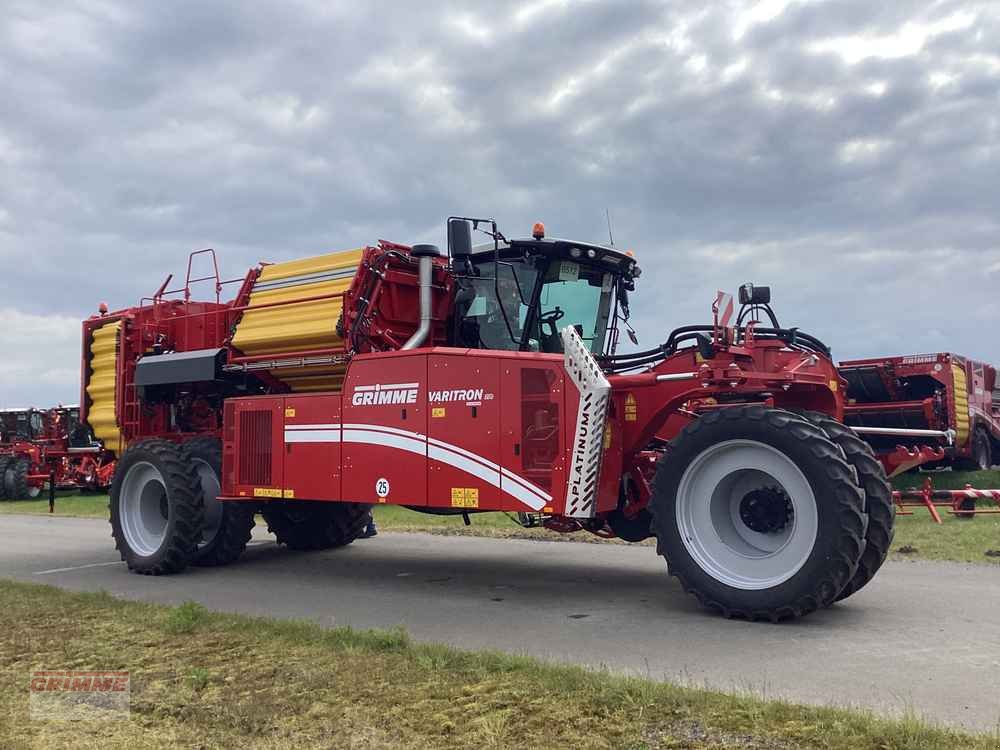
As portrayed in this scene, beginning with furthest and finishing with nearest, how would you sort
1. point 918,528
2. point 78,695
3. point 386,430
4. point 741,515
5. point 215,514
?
point 918,528 → point 215,514 → point 386,430 → point 741,515 → point 78,695

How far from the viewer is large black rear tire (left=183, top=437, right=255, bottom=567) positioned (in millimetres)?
10422

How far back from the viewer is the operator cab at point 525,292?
864cm

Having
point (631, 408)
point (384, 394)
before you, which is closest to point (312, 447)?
point (384, 394)

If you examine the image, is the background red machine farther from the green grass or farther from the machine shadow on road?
the green grass

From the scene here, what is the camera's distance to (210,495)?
34.2 ft

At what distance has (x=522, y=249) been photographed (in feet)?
28.2

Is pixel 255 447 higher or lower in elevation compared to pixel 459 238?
lower

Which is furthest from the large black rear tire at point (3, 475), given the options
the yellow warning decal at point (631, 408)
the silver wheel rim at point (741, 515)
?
the silver wheel rim at point (741, 515)

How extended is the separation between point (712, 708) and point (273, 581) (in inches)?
243

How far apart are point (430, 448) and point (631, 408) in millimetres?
1803

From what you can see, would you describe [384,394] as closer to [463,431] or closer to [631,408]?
[463,431]

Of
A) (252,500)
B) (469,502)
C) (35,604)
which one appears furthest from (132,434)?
(469,502)

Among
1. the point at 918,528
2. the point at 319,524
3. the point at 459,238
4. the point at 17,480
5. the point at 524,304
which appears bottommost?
the point at 918,528

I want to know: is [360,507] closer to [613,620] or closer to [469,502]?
[469,502]
